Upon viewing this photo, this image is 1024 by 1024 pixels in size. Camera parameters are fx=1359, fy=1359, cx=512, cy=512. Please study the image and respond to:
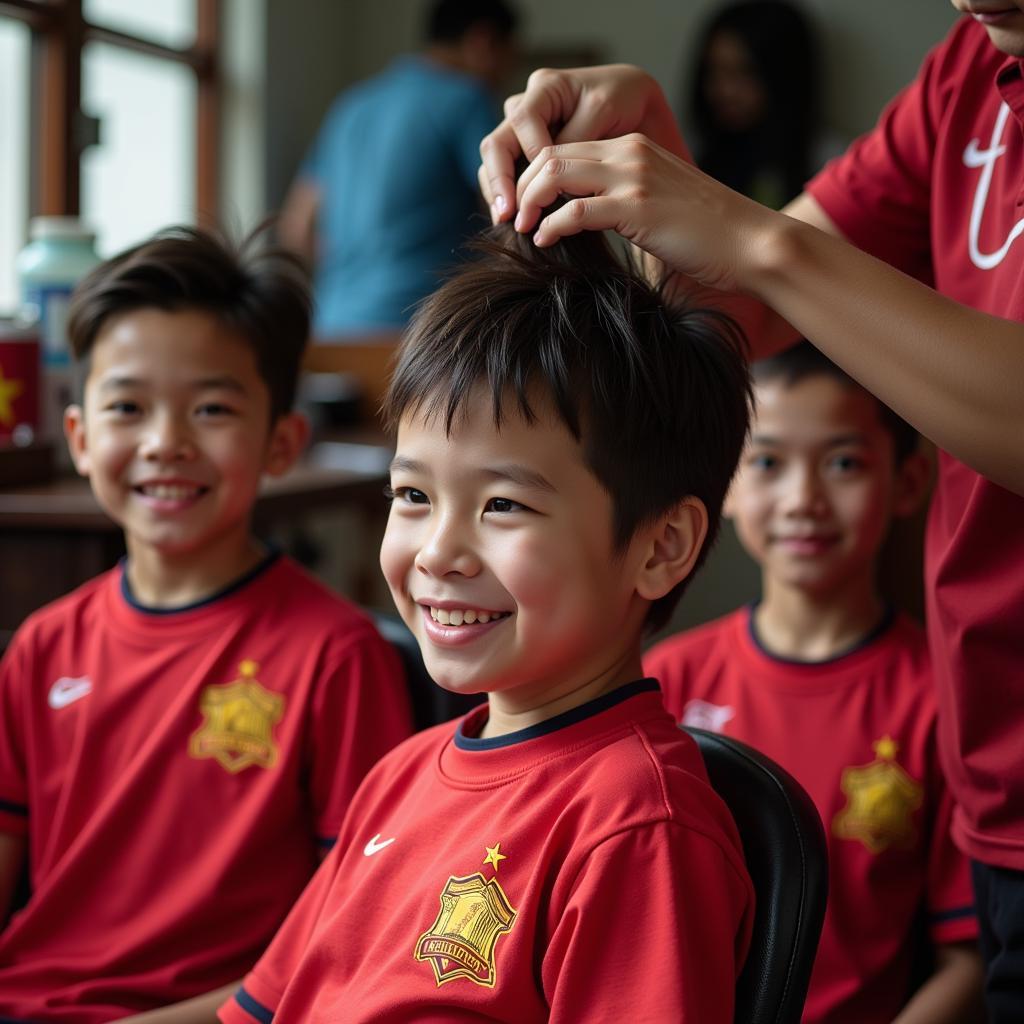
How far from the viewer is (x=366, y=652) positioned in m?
1.37

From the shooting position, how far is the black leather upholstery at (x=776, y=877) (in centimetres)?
90

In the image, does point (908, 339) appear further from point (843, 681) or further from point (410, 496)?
point (843, 681)

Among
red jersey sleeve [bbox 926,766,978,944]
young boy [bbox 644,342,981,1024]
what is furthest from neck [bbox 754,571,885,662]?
red jersey sleeve [bbox 926,766,978,944]

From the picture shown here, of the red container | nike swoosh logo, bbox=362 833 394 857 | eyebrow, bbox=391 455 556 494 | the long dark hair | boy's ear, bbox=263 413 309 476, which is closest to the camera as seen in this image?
eyebrow, bbox=391 455 556 494

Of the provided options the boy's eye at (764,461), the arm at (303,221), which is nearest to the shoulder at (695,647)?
the boy's eye at (764,461)

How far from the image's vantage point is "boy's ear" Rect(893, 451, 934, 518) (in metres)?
1.64

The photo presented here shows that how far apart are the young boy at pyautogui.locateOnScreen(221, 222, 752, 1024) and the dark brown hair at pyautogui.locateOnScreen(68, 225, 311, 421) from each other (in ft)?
1.53

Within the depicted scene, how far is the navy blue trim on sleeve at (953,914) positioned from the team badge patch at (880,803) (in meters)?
0.08

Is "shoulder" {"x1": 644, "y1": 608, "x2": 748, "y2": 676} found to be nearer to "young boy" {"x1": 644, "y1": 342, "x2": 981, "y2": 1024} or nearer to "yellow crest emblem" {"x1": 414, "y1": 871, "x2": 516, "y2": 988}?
"young boy" {"x1": 644, "y1": 342, "x2": 981, "y2": 1024}

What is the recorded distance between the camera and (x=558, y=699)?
1.03 m

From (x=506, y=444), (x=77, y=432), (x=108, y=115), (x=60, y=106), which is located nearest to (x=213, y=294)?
(x=77, y=432)

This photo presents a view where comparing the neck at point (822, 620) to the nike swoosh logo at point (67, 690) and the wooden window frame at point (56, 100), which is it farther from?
the wooden window frame at point (56, 100)

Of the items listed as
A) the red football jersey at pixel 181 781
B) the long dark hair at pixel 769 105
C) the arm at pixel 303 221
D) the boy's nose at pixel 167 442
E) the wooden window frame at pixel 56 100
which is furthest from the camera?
the long dark hair at pixel 769 105

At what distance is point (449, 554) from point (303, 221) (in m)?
3.51
